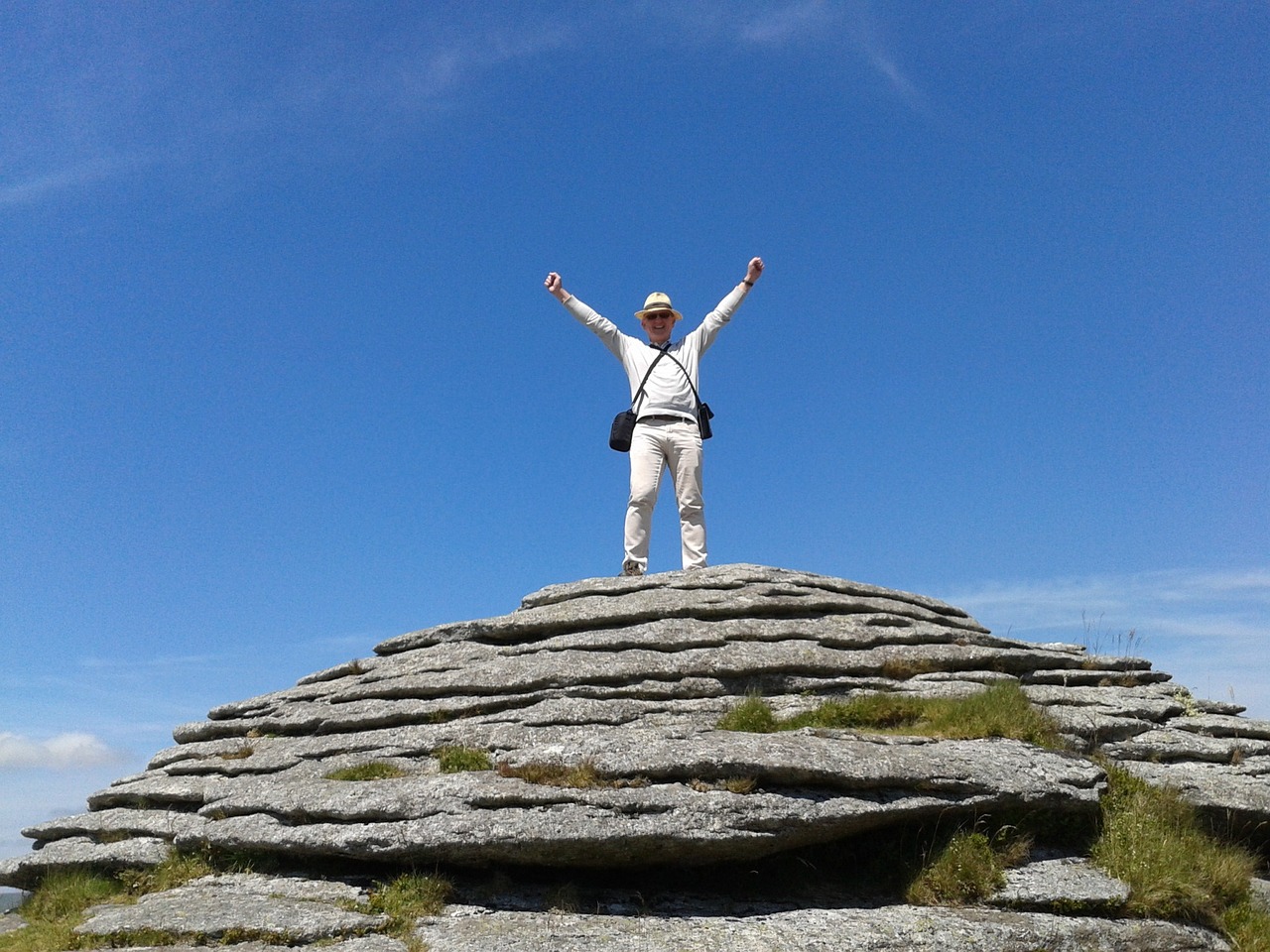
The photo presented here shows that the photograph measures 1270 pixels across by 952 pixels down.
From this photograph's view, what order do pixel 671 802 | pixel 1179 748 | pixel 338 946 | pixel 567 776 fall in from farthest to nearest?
pixel 1179 748 → pixel 567 776 → pixel 671 802 → pixel 338 946

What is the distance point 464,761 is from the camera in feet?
38.0

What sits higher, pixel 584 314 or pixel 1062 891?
pixel 584 314

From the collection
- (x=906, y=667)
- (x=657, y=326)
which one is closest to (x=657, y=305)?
(x=657, y=326)

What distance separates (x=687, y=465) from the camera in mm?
16078

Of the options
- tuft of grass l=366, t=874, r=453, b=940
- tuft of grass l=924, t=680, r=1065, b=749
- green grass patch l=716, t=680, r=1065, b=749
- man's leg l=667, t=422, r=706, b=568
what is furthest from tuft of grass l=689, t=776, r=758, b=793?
man's leg l=667, t=422, r=706, b=568

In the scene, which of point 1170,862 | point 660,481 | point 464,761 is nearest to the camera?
point 1170,862

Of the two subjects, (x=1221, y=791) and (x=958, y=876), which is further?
(x=1221, y=791)

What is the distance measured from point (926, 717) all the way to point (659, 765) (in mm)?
3760

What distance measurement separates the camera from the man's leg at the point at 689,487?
1609 centimetres

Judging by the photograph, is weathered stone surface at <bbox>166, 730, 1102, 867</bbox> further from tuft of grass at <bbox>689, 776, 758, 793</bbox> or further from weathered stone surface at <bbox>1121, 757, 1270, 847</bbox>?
weathered stone surface at <bbox>1121, 757, 1270, 847</bbox>

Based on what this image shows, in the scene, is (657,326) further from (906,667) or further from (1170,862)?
(1170,862)

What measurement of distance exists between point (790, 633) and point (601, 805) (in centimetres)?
453

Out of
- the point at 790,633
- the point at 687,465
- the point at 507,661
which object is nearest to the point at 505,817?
the point at 507,661

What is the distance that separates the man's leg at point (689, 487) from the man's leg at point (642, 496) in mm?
268
